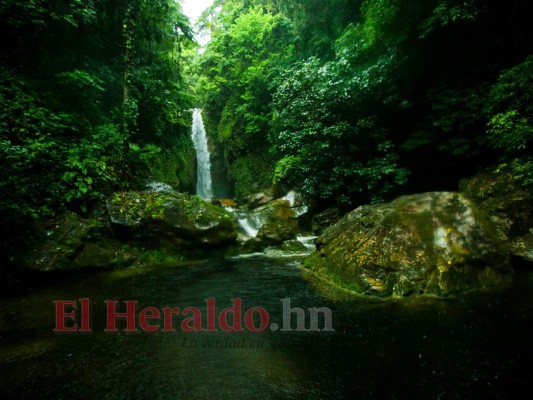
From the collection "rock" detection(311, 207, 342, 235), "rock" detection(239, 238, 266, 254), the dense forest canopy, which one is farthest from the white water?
the dense forest canopy

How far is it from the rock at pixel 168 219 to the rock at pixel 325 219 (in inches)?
138

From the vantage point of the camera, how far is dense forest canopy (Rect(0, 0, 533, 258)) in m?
5.63

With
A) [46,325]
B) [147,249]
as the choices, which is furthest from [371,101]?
[46,325]

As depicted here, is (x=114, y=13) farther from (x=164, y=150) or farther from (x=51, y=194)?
(x=51, y=194)

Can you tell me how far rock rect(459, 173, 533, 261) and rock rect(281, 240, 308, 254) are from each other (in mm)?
4366

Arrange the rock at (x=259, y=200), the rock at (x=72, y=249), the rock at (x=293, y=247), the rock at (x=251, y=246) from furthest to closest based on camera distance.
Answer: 1. the rock at (x=259, y=200)
2. the rock at (x=251, y=246)
3. the rock at (x=293, y=247)
4. the rock at (x=72, y=249)

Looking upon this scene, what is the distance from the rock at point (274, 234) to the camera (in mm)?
8398

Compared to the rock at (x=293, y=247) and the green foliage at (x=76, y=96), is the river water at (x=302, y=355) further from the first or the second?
the rock at (x=293, y=247)

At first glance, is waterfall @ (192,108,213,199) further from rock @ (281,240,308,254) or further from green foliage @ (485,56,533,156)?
green foliage @ (485,56,533,156)

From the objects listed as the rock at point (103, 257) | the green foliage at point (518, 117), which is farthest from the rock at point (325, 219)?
the rock at point (103, 257)

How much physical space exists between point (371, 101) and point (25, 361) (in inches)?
392

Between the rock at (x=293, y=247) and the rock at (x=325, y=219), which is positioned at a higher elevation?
the rock at (x=325, y=219)

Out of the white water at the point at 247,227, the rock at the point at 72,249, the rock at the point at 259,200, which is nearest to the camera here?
the rock at the point at 72,249

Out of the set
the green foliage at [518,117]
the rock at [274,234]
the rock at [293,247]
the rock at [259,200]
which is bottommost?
the rock at [293,247]
